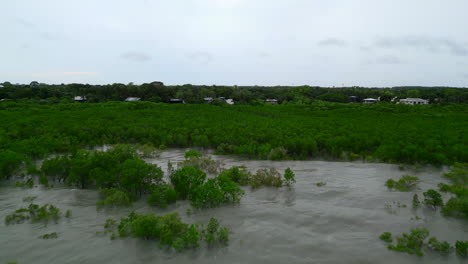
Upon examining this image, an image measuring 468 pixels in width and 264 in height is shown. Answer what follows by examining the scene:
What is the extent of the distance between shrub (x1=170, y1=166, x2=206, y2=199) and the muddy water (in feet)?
1.39

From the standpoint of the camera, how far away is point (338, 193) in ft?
30.3

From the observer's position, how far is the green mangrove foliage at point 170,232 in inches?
235

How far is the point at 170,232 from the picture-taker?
6.12 m

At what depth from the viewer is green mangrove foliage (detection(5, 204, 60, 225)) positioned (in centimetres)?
725

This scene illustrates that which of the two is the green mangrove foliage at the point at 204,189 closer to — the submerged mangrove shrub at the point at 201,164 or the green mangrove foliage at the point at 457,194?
the submerged mangrove shrub at the point at 201,164

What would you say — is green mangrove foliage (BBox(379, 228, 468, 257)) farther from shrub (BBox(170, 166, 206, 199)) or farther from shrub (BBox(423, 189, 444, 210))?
shrub (BBox(170, 166, 206, 199))

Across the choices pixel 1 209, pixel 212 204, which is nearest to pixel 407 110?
pixel 212 204

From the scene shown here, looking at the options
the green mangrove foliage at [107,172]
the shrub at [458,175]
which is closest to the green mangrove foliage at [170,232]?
the green mangrove foliage at [107,172]

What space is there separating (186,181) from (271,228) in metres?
2.99

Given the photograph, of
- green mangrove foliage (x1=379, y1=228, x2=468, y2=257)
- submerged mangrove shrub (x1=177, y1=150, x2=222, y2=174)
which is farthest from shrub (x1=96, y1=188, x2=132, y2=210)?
green mangrove foliage (x1=379, y1=228, x2=468, y2=257)

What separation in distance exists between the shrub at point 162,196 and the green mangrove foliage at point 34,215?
242 centimetres

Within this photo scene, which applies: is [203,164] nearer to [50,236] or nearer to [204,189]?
[204,189]

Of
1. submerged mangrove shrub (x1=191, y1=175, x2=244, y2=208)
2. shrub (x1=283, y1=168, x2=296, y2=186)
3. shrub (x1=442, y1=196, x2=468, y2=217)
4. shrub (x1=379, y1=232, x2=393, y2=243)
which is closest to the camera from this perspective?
shrub (x1=379, y1=232, x2=393, y2=243)

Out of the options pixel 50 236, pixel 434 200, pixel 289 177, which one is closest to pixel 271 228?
pixel 289 177
